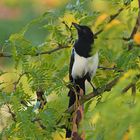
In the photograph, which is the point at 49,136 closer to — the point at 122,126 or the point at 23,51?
the point at 23,51

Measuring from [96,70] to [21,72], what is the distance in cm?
36

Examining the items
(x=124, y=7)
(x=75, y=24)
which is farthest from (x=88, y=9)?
(x=124, y=7)

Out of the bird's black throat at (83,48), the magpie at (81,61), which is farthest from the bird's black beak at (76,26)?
the bird's black throat at (83,48)

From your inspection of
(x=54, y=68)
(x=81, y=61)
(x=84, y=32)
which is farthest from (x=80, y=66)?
(x=54, y=68)

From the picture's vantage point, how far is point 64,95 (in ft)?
7.84

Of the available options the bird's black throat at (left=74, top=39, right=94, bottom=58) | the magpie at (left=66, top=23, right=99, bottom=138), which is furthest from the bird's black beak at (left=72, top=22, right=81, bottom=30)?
the bird's black throat at (left=74, top=39, right=94, bottom=58)

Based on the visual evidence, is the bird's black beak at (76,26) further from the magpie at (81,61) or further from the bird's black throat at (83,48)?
the bird's black throat at (83,48)

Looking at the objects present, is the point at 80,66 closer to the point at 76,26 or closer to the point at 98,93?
the point at 76,26

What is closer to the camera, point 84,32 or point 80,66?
point 84,32

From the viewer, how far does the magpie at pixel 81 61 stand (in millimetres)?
2410

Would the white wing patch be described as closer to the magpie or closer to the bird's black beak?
the magpie

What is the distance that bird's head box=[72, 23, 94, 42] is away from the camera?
236 centimetres

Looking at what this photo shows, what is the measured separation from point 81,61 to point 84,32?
0.30 metres

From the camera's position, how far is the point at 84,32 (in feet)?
7.97
